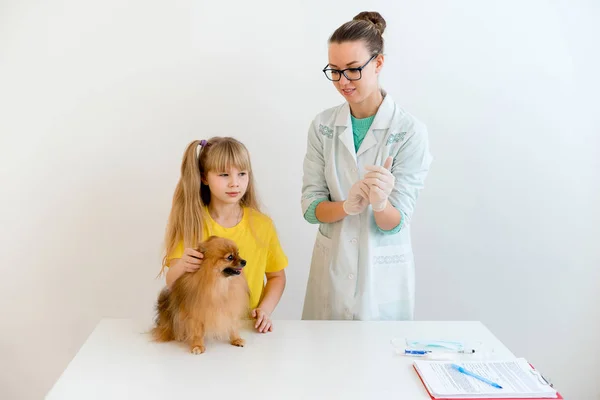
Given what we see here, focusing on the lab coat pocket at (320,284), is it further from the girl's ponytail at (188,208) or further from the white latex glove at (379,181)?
the girl's ponytail at (188,208)

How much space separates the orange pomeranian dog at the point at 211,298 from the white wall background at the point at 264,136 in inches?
39.4

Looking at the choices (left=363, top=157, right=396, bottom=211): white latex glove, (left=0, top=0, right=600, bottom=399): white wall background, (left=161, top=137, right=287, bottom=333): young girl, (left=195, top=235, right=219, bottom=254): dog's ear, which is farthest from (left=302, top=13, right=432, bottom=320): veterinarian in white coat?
(left=0, top=0, right=600, bottom=399): white wall background

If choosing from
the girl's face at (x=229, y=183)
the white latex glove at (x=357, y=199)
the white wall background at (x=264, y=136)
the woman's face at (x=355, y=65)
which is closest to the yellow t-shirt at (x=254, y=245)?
the girl's face at (x=229, y=183)

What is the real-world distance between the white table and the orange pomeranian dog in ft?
0.17

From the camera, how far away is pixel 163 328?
6.09ft

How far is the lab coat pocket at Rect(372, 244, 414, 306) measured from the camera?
7.04 ft

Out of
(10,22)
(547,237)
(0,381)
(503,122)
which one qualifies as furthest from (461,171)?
(0,381)

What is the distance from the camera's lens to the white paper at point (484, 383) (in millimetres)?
1543

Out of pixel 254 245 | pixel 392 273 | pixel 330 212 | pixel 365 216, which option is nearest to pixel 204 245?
pixel 254 245

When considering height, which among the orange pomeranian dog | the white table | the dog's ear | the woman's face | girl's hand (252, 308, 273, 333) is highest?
the woman's face

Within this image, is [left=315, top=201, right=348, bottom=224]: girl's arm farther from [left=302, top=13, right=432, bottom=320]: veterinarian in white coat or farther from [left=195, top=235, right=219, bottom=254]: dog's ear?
[left=195, top=235, right=219, bottom=254]: dog's ear

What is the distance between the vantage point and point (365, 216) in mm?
2115

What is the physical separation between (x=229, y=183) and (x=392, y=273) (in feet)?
2.23

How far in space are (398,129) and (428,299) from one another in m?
1.11
